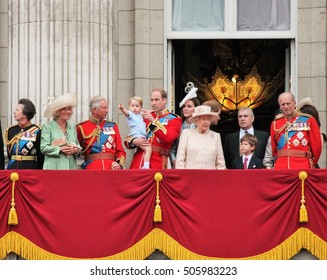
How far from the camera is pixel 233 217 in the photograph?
18203 mm

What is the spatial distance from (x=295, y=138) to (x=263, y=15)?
425 cm

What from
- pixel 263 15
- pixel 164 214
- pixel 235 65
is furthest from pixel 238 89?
pixel 164 214

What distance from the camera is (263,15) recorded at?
2289 cm

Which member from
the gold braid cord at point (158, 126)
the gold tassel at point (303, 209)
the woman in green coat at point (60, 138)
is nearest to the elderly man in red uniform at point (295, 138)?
the gold tassel at point (303, 209)

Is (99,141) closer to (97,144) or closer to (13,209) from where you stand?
(97,144)

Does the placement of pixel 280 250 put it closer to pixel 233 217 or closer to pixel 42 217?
pixel 233 217

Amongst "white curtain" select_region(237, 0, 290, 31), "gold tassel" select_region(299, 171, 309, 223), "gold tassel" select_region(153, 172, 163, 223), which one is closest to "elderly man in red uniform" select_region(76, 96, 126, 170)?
"gold tassel" select_region(153, 172, 163, 223)

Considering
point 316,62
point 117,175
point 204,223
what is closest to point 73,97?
point 117,175

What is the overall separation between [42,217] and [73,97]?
171 centimetres

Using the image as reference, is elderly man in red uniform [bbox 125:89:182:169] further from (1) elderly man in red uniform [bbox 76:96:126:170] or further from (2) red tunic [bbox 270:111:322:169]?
(2) red tunic [bbox 270:111:322:169]

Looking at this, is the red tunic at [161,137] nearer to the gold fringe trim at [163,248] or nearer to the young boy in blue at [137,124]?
the young boy in blue at [137,124]

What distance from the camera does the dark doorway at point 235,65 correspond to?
2494cm

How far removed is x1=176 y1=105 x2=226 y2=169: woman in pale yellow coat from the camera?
18719mm
